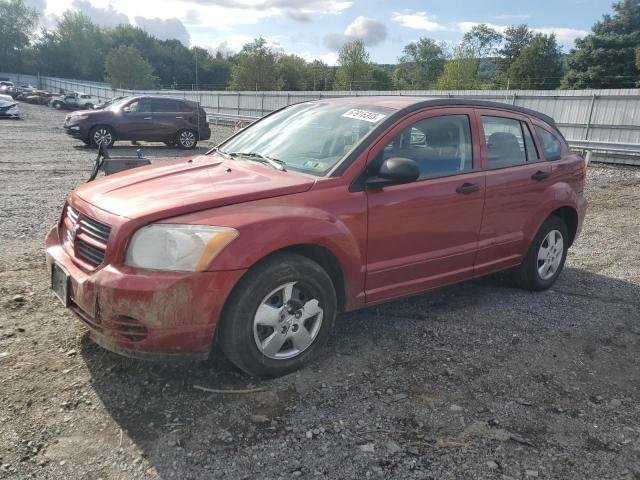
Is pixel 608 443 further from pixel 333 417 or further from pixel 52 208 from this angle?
pixel 52 208

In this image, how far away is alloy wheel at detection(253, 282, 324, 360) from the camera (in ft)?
10.2

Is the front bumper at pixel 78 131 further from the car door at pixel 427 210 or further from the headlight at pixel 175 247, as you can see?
the headlight at pixel 175 247

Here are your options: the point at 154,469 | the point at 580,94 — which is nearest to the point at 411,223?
the point at 154,469

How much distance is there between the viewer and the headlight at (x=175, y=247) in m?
2.80

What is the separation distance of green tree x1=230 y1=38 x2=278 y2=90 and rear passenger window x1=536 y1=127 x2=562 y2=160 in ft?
215

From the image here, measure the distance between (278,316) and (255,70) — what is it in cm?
6923

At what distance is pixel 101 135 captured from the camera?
15859 millimetres

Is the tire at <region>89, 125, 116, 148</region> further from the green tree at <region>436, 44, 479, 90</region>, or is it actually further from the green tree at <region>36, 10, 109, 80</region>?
the green tree at <region>36, 10, 109, 80</region>

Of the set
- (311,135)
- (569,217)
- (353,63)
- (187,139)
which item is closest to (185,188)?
(311,135)

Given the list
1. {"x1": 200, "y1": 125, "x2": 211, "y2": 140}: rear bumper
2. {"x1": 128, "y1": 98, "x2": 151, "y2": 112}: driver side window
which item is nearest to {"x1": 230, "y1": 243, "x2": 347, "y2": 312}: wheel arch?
{"x1": 128, "y1": 98, "x2": 151, "y2": 112}: driver side window

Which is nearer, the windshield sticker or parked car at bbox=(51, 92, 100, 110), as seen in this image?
the windshield sticker

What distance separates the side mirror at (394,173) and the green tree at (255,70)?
6696 cm

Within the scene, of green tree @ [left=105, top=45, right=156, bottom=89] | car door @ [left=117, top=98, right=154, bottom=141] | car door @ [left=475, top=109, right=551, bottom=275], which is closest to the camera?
car door @ [left=475, top=109, right=551, bottom=275]

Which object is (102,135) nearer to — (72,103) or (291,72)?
(72,103)
